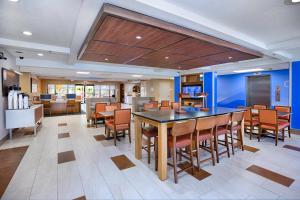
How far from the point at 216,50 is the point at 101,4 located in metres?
2.75

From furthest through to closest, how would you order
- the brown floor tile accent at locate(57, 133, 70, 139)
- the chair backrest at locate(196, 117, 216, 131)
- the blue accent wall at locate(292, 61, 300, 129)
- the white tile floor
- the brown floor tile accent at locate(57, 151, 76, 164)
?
the blue accent wall at locate(292, 61, 300, 129) → the brown floor tile accent at locate(57, 133, 70, 139) → the brown floor tile accent at locate(57, 151, 76, 164) → the chair backrest at locate(196, 117, 216, 131) → the white tile floor

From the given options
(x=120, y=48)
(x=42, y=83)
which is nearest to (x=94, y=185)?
(x=120, y=48)

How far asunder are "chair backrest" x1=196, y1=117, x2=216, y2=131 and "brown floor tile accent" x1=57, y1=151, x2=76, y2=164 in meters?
2.49

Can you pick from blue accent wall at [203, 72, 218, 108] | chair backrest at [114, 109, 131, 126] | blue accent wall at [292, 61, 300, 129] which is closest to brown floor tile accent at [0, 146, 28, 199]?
chair backrest at [114, 109, 131, 126]

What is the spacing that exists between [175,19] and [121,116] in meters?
2.46

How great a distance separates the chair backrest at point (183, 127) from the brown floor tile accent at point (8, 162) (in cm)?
242

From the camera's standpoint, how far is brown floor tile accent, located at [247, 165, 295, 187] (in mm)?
2164

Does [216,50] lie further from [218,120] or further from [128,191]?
[128,191]

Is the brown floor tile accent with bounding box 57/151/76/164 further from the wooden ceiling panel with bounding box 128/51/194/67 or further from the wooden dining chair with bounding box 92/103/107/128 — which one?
the wooden ceiling panel with bounding box 128/51/194/67

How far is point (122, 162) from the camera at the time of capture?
9.19 ft

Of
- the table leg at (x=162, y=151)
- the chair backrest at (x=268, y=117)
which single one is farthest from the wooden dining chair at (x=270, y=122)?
the table leg at (x=162, y=151)

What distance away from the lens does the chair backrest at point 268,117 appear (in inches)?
144

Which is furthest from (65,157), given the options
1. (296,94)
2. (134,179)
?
(296,94)

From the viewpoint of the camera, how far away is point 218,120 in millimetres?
2750
